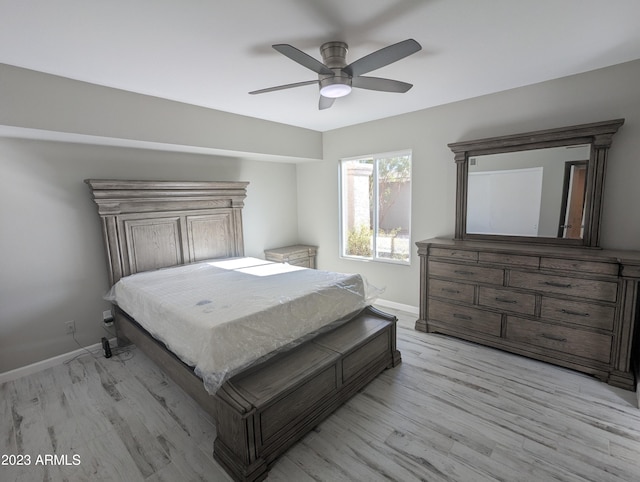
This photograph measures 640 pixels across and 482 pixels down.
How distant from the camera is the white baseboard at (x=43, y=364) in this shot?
2647mm

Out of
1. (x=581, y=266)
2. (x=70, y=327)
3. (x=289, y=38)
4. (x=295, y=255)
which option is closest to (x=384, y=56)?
(x=289, y=38)

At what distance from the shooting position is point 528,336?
275 centimetres

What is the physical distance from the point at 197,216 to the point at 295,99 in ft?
5.95

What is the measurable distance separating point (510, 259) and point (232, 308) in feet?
8.07

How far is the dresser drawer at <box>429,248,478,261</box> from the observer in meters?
2.97

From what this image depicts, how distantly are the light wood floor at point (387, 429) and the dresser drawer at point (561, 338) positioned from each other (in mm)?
192

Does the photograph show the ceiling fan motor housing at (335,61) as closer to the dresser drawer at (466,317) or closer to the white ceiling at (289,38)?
the white ceiling at (289,38)

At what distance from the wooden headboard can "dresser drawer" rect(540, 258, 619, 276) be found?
3.46 meters

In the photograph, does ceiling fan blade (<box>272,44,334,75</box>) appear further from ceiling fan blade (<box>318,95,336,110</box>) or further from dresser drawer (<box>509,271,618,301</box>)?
dresser drawer (<box>509,271,618,301</box>)

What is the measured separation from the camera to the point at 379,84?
2.18 m

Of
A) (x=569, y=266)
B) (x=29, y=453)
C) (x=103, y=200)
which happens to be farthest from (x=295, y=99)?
(x=29, y=453)

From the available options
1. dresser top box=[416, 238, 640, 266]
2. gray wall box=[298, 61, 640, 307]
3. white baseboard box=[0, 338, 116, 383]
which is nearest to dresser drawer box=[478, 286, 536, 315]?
dresser top box=[416, 238, 640, 266]

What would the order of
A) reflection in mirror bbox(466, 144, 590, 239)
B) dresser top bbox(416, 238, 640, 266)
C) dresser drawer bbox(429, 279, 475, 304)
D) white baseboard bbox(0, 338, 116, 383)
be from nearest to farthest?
1. dresser top bbox(416, 238, 640, 266)
2. white baseboard bbox(0, 338, 116, 383)
3. reflection in mirror bbox(466, 144, 590, 239)
4. dresser drawer bbox(429, 279, 475, 304)

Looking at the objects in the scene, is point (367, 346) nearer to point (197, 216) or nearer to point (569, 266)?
point (569, 266)
